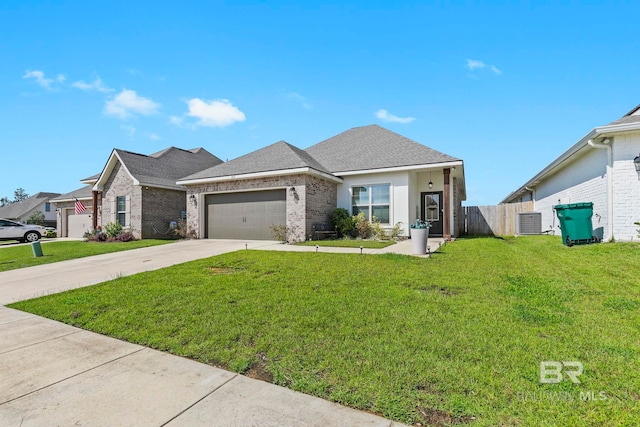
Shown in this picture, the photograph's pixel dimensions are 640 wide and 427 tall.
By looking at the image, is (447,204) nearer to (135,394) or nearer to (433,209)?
(433,209)

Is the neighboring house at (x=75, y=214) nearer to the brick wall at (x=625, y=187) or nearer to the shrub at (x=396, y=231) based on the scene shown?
the shrub at (x=396, y=231)

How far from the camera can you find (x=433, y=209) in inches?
599

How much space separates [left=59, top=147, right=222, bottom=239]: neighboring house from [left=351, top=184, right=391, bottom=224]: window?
36.2 ft

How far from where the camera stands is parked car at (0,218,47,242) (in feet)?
59.2

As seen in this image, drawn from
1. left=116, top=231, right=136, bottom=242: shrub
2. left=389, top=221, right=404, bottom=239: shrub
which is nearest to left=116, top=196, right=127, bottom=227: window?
left=116, top=231, right=136, bottom=242: shrub

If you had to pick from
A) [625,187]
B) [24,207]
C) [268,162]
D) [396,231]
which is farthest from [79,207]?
[24,207]

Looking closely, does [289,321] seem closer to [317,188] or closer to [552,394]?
[552,394]

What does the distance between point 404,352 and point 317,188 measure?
11.0m

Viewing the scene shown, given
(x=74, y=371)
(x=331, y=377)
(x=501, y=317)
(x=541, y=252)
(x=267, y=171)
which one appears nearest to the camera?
(x=331, y=377)

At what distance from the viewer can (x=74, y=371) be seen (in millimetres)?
2764

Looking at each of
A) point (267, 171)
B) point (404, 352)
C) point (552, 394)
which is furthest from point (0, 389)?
point (267, 171)

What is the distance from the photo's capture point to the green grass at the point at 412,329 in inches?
83.1

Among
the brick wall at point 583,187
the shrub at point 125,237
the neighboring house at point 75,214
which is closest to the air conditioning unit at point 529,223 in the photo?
the brick wall at point 583,187

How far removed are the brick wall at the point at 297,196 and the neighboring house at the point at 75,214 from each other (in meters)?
11.4
